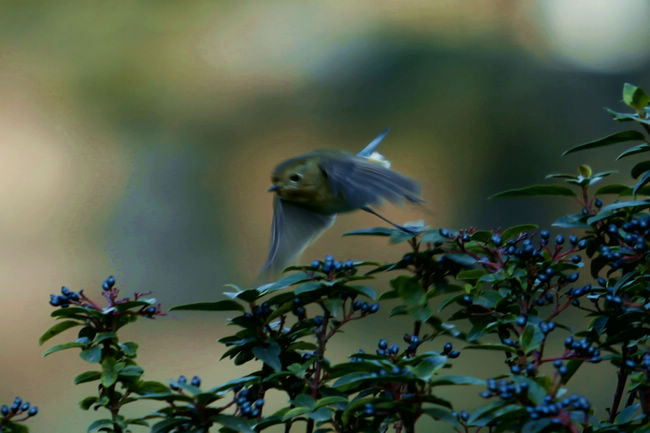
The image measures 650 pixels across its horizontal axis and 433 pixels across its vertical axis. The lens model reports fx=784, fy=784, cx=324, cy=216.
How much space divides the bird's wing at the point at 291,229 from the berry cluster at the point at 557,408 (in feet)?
1.37

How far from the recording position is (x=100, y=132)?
334 centimetres

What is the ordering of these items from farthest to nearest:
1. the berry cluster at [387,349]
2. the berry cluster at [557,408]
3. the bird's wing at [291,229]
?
the bird's wing at [291,229] → the berry cluster at [387,349] → the berry cluster at [557,408]

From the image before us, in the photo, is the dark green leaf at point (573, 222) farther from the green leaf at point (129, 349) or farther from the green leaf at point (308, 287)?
the green leaf at point (129, 349)

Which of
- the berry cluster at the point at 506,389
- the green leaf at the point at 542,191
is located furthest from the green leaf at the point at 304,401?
the green leaf at the point at 542,191

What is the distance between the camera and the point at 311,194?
3.17 feet

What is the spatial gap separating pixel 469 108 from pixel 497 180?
32 cm

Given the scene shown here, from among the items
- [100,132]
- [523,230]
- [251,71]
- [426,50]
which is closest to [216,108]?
[251,71]

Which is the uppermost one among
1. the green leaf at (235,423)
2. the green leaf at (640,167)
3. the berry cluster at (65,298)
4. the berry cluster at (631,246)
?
the green leaf at (640,167)

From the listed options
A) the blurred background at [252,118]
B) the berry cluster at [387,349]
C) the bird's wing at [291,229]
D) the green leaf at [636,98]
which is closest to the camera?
the berry cluster at [387,349]

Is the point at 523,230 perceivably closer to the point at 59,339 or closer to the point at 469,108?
the point at 469,108

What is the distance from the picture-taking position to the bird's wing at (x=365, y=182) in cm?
79

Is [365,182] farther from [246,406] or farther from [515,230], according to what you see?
[246,406]

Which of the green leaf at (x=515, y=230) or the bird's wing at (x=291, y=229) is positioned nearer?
the green leaf at (x=515, y=230)

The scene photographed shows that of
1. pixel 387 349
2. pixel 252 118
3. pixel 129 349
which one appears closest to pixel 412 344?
pixel 387 349
